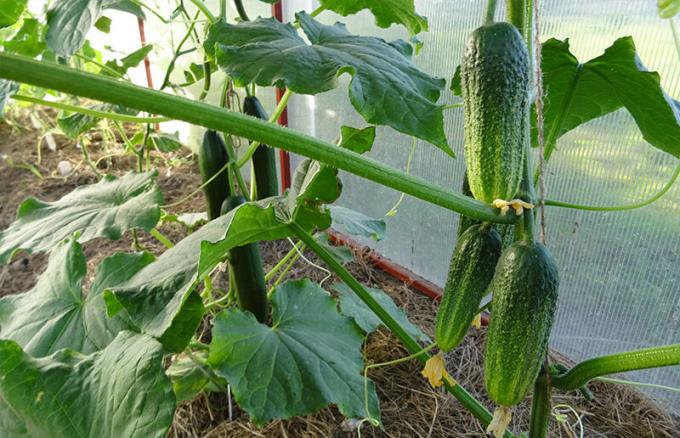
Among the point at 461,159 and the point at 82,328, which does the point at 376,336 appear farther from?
the point at 82,328

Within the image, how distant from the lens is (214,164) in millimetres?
1328

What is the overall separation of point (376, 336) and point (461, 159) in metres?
0.64

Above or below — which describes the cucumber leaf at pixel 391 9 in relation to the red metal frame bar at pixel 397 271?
above

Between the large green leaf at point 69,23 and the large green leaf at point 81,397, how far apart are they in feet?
1.81

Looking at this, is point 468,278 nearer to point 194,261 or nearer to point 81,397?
point 194,261

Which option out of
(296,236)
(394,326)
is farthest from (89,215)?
(394,326)

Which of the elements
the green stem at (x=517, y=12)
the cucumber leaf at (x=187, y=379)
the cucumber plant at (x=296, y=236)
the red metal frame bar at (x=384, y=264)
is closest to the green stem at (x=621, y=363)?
the cucumber plant at (x=296, y=236)

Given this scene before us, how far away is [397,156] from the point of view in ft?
6.29

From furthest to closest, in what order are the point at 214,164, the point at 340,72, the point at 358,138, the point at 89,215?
the point at 214,164 < the point at 89,215 < the point at 358,138 < the point at 340,72

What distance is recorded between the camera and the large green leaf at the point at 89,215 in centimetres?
112

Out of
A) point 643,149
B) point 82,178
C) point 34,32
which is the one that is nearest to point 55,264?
point 34,32

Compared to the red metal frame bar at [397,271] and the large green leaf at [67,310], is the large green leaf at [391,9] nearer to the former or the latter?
the large green leaf at [67,310]

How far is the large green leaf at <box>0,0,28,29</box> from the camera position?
106 centimetres

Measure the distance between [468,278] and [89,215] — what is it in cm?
92
